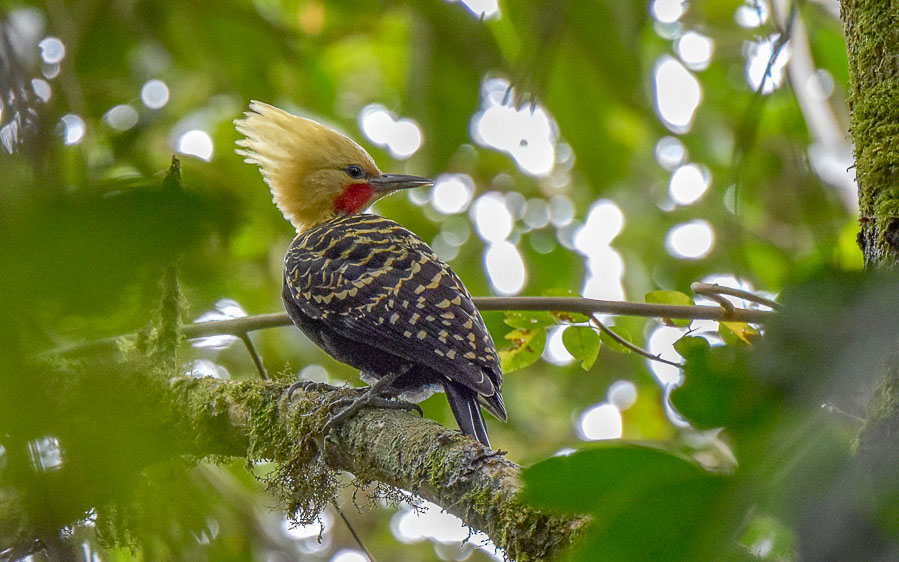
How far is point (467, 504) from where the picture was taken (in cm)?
210

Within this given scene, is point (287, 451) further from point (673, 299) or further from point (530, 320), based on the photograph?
point (673, 299)

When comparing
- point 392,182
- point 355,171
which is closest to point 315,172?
point 355,171

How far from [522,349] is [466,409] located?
1.04ft

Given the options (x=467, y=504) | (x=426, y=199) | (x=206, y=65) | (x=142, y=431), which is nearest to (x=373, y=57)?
(x=426, y=199)

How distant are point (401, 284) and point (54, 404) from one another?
266cm

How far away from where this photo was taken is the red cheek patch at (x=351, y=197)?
461cm

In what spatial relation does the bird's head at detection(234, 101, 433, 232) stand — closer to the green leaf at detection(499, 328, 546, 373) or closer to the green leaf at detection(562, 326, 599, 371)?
the green leaf at detection(499, 328, 546, 373)

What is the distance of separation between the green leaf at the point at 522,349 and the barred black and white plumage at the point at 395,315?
73 millimetres

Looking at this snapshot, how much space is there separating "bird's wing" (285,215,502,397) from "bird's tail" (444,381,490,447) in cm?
11

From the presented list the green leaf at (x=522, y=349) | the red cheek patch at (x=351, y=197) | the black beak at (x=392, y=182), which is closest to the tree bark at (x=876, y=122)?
the green leaf at (x=522, y=349)

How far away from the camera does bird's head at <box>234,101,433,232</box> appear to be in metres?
4.57

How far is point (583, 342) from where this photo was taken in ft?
10.1

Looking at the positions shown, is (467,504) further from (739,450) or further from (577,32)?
(577,32)

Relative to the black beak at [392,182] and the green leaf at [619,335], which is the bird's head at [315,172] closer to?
the black beak at [392,182]
